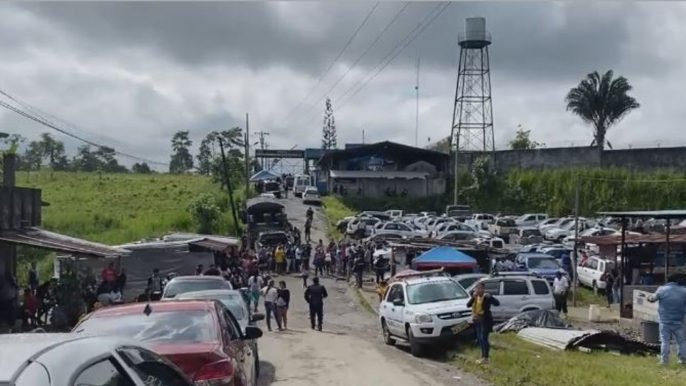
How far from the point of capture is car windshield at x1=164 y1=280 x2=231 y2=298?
2041 cm

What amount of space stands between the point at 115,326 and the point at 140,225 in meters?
46.7

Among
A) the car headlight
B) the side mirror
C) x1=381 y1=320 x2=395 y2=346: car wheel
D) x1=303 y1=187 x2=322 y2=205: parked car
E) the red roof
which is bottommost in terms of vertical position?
x1=381 y1=320 x2=395 y2=346: car wheel

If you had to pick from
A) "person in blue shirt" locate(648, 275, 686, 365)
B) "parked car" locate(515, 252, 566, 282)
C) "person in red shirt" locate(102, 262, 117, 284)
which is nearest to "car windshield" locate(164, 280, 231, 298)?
"person in red shirt" locate(102, 262, 117, 284)

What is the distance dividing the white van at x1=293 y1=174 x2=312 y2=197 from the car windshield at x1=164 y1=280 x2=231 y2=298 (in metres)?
57.7

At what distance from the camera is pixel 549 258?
3659cm

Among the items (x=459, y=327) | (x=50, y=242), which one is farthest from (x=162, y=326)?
(x=50, y=242)

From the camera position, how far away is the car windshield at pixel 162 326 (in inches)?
350

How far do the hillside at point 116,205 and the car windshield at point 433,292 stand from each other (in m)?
27.6

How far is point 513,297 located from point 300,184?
190 feet

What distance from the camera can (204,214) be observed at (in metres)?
56.5

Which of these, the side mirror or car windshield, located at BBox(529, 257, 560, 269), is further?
car windshield, located at BBox(529, 257, 560, 269)

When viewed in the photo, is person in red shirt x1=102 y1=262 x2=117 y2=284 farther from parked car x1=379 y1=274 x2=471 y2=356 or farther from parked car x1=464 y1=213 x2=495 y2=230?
parked car x1=464 y1=213 x2=495 y2=230

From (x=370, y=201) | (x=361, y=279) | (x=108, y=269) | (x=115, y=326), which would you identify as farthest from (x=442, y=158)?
(x=115, y=326)

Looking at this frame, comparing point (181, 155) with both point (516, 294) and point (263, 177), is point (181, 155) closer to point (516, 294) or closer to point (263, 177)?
point (263, 177)
